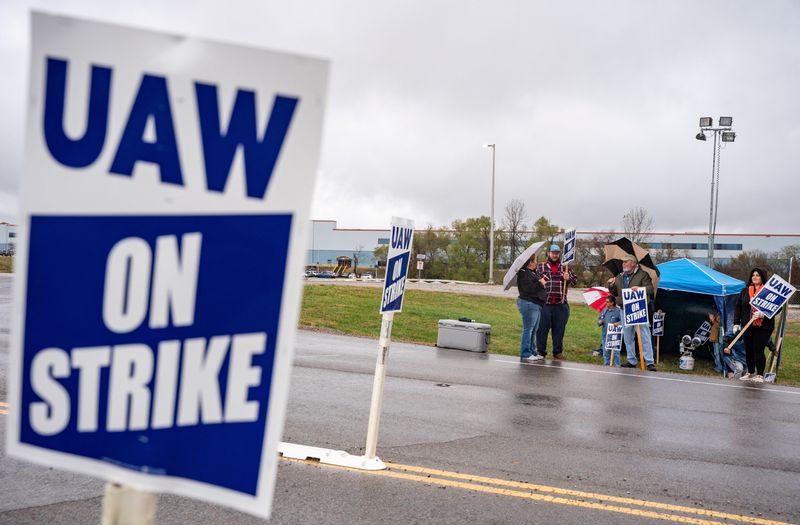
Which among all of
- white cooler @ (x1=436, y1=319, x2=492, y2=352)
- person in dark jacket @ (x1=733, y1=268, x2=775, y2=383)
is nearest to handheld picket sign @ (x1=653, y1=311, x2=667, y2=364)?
person in dark jacket @ (x1=733, y1=268, x2=775, y2=383)

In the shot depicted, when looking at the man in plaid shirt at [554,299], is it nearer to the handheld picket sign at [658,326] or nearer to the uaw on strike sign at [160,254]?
the handheld picket sign at [658,326]

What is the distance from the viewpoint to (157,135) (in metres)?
1.77

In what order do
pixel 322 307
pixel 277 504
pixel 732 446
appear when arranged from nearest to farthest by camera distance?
pixel 277 504
pixel 732 446
pixel 322 307

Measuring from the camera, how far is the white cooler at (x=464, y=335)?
1477 centimetres

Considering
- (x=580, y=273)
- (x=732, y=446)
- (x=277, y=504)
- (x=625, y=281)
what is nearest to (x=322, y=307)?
(x=625, y=281)

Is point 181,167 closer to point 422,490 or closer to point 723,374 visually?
point 422,490

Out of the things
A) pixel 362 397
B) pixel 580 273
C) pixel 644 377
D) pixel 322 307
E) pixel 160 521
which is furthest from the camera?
pixel 580 273

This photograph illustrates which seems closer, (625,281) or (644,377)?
(644,377)

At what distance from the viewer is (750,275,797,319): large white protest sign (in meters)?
12.4

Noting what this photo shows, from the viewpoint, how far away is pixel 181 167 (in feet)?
5.83

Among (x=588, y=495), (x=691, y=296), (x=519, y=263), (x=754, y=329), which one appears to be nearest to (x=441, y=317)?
(x=691, y=296)

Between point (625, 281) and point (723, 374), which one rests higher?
point (625, 281)

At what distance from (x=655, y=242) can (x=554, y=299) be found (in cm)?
5611

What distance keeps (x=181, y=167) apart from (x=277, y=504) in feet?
11.9
